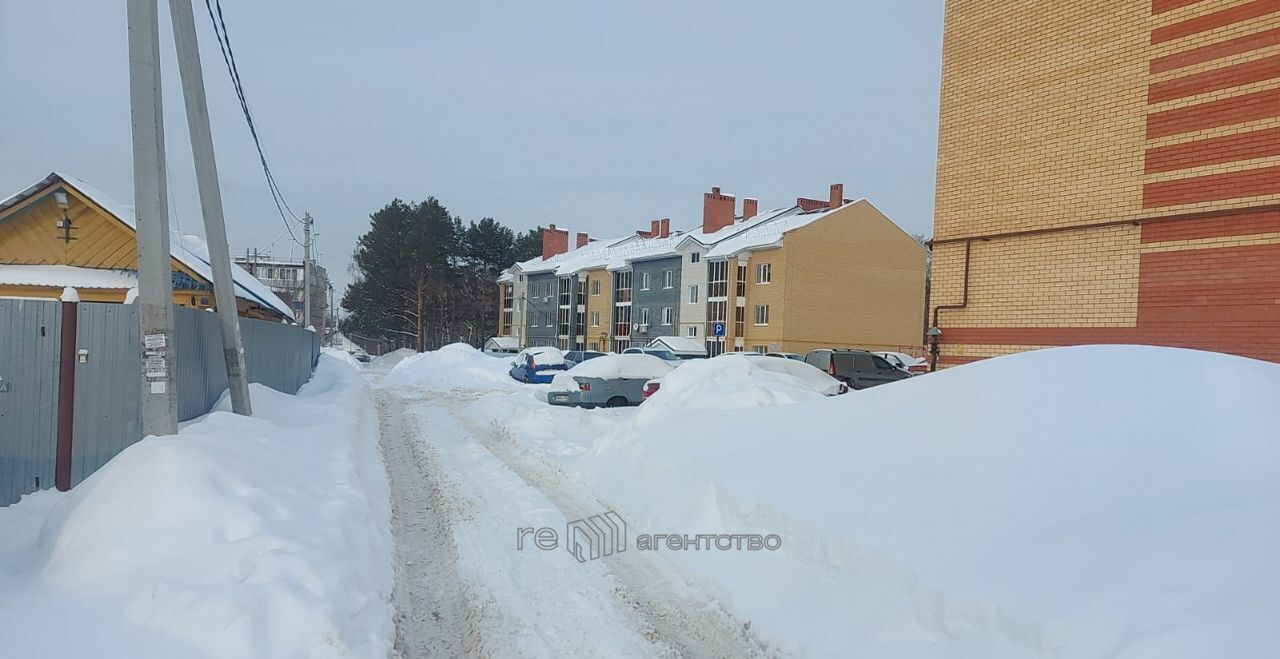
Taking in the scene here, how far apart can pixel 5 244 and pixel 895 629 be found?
2020cm

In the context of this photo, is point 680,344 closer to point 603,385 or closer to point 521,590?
point 603,385

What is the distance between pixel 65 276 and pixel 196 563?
1597cm

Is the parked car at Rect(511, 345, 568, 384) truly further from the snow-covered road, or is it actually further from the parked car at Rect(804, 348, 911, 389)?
the snow-covered road

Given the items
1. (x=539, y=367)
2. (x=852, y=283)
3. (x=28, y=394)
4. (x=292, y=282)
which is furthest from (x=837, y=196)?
(x=292, y=282)

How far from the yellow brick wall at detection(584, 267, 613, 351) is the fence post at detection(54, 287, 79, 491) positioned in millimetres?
48769

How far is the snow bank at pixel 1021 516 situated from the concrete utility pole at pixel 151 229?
4.86 m

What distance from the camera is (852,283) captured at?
43.2 metres

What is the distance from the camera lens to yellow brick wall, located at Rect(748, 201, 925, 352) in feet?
135

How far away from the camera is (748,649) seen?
4.80m

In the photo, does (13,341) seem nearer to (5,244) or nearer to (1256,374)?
(1256,374)

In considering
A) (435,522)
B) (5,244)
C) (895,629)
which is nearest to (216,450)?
(435,522)

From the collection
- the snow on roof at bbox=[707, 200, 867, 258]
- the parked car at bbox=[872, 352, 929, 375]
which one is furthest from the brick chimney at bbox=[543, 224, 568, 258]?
the parked car at bbox=[872, 352, 929, 375]

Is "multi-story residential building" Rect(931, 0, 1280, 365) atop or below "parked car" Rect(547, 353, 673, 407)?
atop

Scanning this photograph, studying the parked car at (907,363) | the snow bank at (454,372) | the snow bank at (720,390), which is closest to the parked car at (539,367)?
the snow bank at (454,372)
